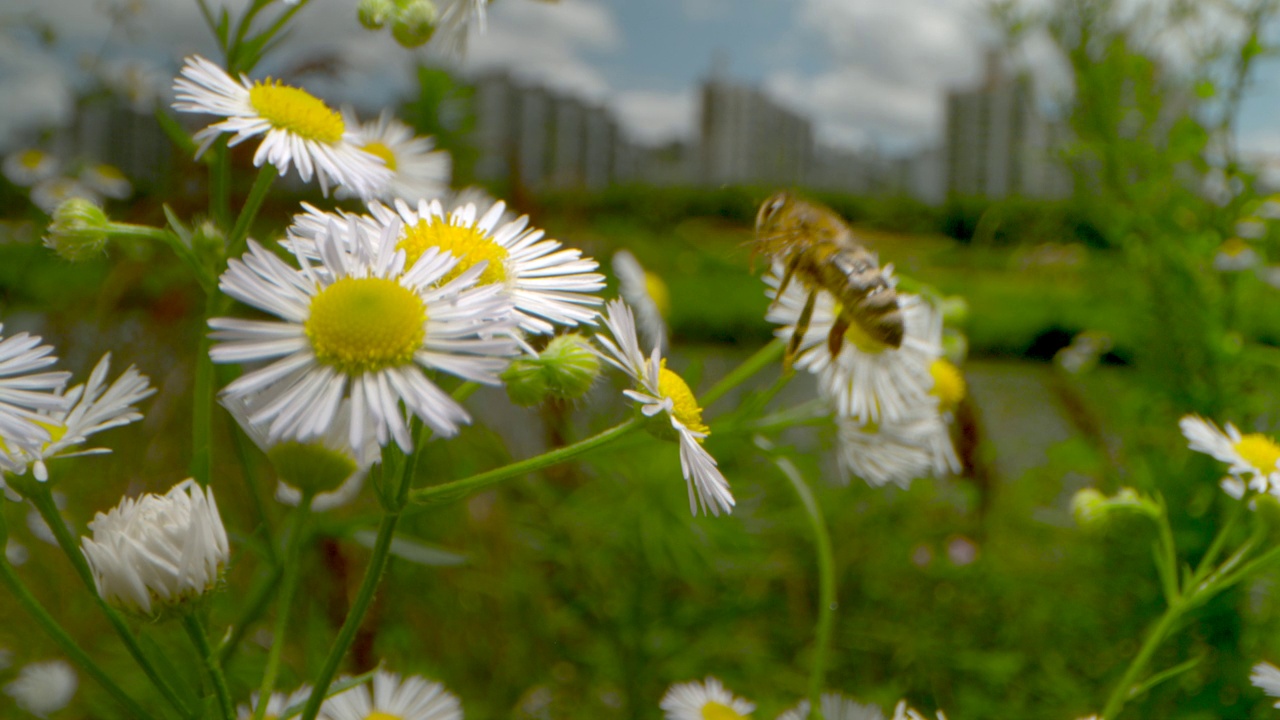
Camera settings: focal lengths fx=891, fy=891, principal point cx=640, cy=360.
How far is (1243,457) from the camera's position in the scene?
1.20ft

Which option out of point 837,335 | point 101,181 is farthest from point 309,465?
point 101,181

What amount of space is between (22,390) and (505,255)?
0.43 ft

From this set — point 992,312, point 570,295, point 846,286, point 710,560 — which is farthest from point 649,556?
point 992,312

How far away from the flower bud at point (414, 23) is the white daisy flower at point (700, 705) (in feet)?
0.90

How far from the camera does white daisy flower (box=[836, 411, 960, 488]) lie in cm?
43

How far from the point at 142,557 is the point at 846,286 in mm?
303

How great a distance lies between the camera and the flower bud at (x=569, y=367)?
0.80 feet

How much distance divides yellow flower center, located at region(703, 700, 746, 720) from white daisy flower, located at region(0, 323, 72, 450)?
0.26 m

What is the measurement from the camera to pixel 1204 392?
62 centimetres

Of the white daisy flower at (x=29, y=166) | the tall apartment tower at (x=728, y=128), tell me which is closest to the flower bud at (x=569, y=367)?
the white daisy flower at (x=29, y=166)

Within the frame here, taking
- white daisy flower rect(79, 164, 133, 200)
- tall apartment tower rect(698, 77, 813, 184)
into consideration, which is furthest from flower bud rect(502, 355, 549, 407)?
tall apartment tower rect(698, 77, 813, 184)

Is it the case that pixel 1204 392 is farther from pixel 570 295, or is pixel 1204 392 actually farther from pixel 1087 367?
pixel 570 295

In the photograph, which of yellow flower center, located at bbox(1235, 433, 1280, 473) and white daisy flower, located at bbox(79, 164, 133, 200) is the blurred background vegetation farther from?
white daisy flower, located at bbox(79, 164, 133, 200)

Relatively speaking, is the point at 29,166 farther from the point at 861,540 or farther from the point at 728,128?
the point at 728,128
